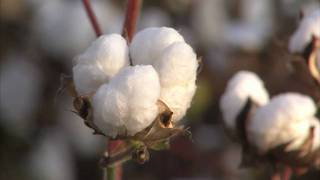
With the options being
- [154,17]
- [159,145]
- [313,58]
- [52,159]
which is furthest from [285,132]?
[52,159]

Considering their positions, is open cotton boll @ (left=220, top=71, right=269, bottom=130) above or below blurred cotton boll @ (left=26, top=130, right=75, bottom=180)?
above

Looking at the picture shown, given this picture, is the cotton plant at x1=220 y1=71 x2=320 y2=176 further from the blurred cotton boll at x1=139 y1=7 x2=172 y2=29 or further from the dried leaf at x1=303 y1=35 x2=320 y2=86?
the blurred cotton boll at x1=139 y1=7 x2=172 y2=29

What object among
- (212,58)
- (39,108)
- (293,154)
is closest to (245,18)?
(212,58)

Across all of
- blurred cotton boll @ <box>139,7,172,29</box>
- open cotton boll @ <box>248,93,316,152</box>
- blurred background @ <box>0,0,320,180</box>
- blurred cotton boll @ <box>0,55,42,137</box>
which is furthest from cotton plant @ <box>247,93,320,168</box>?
blurred cotton boll @ <box>0,55,42,137</box>

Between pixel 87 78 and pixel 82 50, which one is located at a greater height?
pixel 87 78

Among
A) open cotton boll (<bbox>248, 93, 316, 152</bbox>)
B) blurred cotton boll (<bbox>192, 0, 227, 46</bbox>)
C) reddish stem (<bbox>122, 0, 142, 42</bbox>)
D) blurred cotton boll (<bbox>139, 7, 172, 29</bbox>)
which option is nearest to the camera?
reddish stem (<bbox>122, 0, 142, 42</bbox>)

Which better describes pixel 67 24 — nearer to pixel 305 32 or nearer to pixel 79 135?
pixel 79 135
